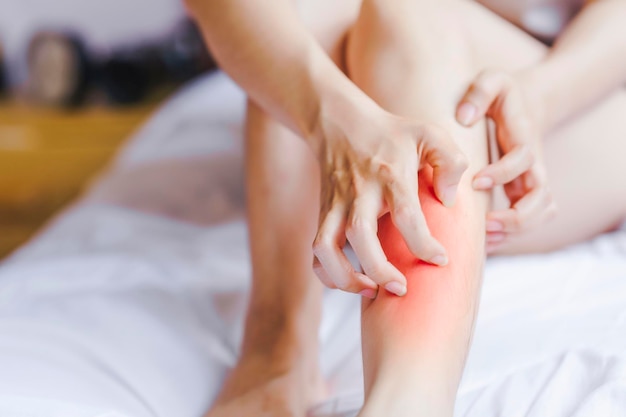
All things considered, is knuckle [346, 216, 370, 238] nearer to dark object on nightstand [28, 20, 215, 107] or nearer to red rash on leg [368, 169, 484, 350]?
red rash on leg [368, 169, 484, 350]

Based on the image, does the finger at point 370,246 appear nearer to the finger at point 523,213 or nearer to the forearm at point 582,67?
the finger at point 523,213

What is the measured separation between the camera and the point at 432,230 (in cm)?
54

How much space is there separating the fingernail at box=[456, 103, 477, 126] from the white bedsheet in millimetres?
193

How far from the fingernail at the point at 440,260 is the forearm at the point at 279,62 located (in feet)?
0.46

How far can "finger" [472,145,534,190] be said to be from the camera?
59cm

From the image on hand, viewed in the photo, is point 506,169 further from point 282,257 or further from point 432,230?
point 282,257

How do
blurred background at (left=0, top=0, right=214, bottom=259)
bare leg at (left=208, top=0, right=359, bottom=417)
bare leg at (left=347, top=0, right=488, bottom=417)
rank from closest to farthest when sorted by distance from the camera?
bare leg at (left=347, top=0, right=488, bottom=417), bare leg at (left=208, top=0, right=359, bottom=417), blurred background at (left=0, top=0, right=214, bottom=259)

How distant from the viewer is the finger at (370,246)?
51 centimetres

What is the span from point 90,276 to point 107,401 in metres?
0.31

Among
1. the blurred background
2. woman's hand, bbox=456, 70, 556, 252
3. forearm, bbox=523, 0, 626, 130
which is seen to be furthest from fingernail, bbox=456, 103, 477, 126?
the blurred background

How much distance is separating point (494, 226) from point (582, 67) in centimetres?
22

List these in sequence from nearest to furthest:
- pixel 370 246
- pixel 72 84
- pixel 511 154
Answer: pixel 370 246, pixel 511 154, pixel 72 84

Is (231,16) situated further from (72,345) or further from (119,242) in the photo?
(119,242)

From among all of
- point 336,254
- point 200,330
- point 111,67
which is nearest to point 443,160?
point 336,254
